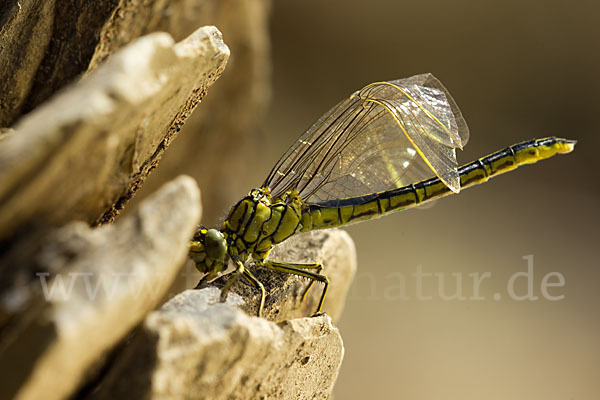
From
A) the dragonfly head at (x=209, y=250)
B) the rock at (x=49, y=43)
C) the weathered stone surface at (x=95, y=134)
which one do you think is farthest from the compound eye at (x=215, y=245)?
the rock at (x=49, y=43)

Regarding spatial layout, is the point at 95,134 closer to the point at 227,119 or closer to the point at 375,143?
the point at 375,143

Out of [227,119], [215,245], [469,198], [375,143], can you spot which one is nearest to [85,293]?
[215,245]

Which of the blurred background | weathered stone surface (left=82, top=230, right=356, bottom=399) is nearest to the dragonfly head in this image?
weathered stone surface (left=82, top=230, right=356, bottom=399)

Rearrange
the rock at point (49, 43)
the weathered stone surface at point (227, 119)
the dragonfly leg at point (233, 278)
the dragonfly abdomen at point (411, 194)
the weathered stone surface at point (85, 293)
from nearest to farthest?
1. the weathered stone surface at point (85, 293)
2. the dragonfly leg at point (233, 278)
3. the rock at point (49, 43)
4. the dragonfly abdomen at point (411, 194)
5. the weathered stone surface at point (227, 119)

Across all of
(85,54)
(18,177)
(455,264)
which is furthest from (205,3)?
(455,264)

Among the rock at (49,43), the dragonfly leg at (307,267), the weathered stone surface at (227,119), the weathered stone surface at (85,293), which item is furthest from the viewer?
the weathered stone surface at (227,119)

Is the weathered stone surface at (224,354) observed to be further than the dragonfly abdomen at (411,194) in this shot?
No

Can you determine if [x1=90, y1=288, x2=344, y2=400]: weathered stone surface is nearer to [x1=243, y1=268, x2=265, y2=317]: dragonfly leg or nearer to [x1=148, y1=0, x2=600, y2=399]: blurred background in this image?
Answer: [x1=243, y1=268, x2=265, y2=317]: dragonfly leg

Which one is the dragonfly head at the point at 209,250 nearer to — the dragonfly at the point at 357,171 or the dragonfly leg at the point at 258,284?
the dragonfly at the point at 357,171
